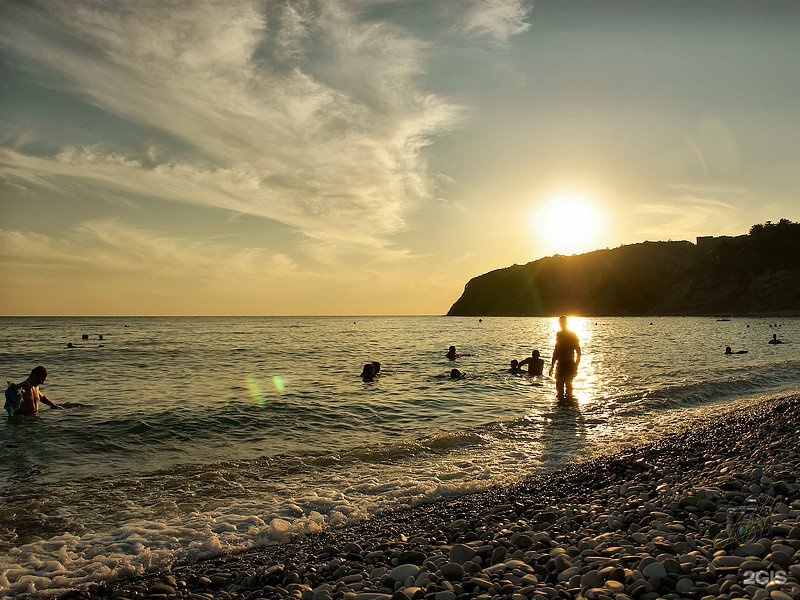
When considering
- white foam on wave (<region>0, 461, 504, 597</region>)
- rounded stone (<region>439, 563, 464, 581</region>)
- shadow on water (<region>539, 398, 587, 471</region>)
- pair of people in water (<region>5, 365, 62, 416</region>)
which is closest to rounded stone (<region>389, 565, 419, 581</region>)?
rounded stone (<region>439, 563, 464, 581</region>)

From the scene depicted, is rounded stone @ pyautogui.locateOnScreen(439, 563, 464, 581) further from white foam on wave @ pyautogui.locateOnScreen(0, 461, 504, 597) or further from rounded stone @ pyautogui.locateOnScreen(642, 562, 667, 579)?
white foam on wave @ pyautogui.locateOnScreen(0, 461, 504, 597)

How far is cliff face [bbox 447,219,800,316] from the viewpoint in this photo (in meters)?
110

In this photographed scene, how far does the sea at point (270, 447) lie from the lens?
663cm

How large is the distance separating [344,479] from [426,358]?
2528cm

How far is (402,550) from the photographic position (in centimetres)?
563

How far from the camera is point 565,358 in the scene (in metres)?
16.7

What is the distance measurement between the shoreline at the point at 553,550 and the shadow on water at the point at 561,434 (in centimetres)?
179

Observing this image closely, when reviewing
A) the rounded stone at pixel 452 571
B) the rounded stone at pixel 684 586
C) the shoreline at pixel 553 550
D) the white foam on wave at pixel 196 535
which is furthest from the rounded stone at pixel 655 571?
the white foam on wave at pixel 196 535

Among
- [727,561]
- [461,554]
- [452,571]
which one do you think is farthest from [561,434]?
[452,571]

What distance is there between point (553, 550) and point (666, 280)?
162 metres

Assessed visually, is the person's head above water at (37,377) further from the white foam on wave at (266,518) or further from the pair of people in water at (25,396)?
the white foam on wave at (266,518)

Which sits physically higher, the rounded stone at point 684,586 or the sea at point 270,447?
the rounded stone at point 684,586

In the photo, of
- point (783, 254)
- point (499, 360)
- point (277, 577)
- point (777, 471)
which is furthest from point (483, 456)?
point (783, 254)

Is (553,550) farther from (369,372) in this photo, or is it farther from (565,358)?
(369,372)
